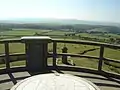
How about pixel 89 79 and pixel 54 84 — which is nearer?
pixel 54 84

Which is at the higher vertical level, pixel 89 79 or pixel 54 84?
pixel 54 84

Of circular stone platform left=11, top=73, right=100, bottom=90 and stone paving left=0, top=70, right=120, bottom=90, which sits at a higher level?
circular stone platform left=11, top=73, right=100, bottom=90

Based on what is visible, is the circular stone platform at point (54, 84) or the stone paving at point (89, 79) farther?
the stone paving at point (89, 79)

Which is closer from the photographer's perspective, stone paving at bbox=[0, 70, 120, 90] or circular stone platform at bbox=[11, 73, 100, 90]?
circular stone platform at bbox=[11, 73, 100, 90]

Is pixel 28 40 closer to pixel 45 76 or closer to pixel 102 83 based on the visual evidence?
pixel 45 76

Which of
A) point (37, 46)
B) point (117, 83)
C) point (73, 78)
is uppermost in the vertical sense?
point (37, 46)

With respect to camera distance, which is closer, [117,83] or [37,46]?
[117,83]

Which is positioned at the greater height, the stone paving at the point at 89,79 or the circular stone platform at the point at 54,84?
the circular stone platform at the point at 54,84

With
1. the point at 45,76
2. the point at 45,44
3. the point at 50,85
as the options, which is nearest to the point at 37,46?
the point at 45,44
